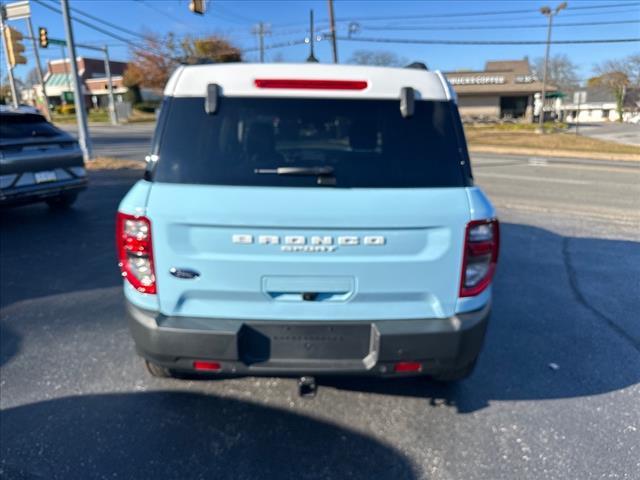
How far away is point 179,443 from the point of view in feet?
8.55

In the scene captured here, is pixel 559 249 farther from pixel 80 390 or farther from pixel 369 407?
pixel 80 390

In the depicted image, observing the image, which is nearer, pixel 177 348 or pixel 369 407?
pixel 177 348

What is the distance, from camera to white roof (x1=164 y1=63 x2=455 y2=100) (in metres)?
2.45

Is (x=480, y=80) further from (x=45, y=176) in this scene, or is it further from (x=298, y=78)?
(x=298, y=78)

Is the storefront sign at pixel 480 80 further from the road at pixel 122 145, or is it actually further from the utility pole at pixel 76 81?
the utility pole at pixel 76 81

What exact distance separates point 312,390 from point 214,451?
2.18 feet

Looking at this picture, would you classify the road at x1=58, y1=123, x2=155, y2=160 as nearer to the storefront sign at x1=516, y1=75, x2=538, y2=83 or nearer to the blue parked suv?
the blue parked suv

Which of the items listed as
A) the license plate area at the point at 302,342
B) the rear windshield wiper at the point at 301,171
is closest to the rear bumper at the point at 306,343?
the license plate area at the point at 302,342

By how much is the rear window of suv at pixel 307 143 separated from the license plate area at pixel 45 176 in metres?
5.60

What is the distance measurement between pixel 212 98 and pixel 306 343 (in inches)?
53.2

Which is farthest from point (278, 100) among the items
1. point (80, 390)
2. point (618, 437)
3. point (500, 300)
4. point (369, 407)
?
A: point (500, 300)

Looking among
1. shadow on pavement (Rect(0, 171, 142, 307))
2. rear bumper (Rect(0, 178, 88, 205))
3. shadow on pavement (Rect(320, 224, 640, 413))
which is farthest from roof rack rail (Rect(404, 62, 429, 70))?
rear bumper (Rect(0, 178, 88, 205))

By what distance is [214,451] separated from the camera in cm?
254

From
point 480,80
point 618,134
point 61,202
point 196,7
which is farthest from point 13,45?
point 480,80
